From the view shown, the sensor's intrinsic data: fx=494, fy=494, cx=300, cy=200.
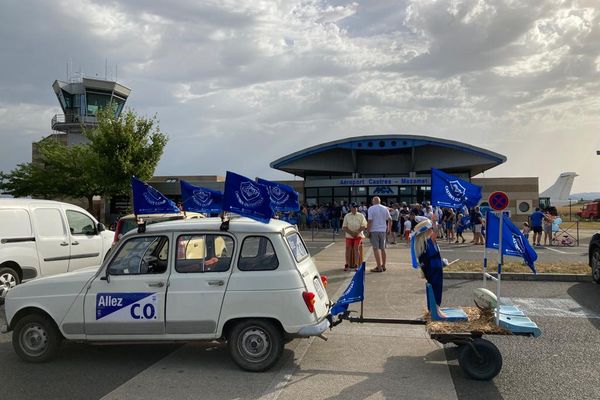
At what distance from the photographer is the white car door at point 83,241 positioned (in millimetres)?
10195

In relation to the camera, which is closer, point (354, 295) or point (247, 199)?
point (247, 199)

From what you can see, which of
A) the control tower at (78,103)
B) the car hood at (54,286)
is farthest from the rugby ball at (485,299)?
the control tower at (78,103)

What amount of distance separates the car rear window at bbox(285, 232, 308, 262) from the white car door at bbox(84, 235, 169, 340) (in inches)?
55.7

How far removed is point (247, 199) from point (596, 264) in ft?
27.2

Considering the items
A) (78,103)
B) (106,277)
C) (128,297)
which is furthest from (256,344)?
(78,103)

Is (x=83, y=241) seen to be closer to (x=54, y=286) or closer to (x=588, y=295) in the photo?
(x=54, y=286)

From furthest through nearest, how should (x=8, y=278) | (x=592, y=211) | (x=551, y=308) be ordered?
(x=592, y=211), (x=8, y=278), (x=551, y=308)

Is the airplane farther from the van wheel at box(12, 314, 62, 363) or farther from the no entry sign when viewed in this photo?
the van wheel at box(12, 314, 62, 363)

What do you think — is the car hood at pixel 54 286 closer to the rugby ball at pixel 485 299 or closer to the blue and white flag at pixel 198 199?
the blue and white flag at pixel 198 199

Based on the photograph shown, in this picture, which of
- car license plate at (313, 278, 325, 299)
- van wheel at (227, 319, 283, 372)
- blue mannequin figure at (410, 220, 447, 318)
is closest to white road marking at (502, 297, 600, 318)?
blue mannequin figure at (410, 220, 447, 318)

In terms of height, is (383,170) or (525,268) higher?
(383,170)

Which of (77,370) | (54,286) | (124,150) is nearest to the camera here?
(77,370)

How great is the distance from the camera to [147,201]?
789cm

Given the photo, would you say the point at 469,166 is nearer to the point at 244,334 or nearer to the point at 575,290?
the point at 575,290
